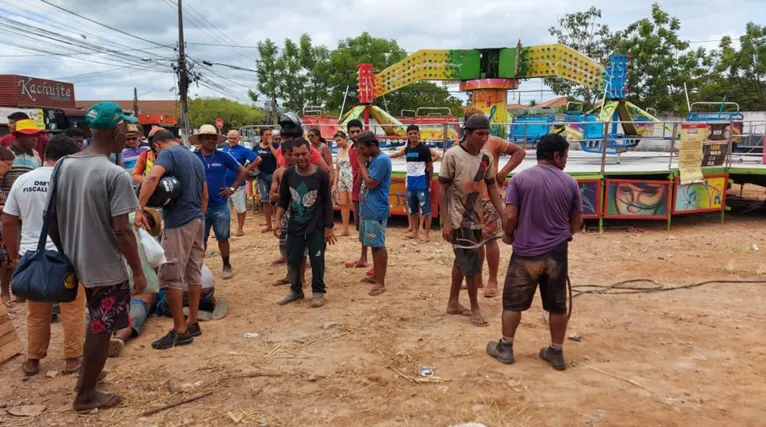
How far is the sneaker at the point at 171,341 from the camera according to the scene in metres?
4.13

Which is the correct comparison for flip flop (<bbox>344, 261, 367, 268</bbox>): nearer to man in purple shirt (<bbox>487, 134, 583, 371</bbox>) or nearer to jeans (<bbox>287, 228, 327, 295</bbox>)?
jeans (<bbox>287, 228, 327, 295</bbox>)

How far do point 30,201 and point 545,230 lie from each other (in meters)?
3.70

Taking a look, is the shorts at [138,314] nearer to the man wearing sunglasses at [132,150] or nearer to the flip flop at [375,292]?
the man wearing sunglasses at [132,150]

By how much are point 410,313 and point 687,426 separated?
2502 mm

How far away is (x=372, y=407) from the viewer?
125 inches

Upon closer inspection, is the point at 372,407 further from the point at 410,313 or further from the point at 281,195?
the point at 281,195

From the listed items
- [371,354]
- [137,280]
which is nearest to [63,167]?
[137,280]

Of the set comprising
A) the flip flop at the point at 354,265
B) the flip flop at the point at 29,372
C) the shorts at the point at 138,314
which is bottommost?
the flip flop at the point at 29,372

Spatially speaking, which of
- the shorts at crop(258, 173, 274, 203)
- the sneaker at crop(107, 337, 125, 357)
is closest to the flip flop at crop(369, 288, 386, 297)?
the sneaker at crop(107, 337, 125, 357)

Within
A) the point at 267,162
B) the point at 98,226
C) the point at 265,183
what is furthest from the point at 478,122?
the point at 265,183

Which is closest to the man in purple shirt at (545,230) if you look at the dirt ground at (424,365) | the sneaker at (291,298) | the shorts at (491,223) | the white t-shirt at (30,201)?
the dirt ground at (424,365)

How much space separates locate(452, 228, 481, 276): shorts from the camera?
4.49 m

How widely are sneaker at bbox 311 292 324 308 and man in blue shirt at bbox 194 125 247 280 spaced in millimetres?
1467

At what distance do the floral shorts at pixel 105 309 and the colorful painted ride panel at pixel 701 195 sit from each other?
8967 millimetres
